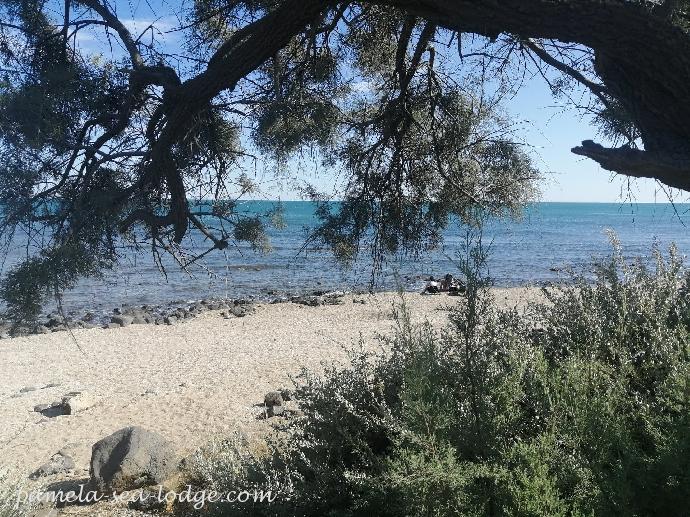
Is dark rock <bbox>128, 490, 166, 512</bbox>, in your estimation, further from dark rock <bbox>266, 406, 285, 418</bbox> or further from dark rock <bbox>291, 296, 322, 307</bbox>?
dark rock <bbox>291, 296, 322, 307</bbox>

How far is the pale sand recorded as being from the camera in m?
7.71

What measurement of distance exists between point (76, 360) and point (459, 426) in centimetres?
1305

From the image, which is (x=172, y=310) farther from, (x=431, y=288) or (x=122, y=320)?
(x=431, y=288)

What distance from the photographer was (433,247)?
18.3ft

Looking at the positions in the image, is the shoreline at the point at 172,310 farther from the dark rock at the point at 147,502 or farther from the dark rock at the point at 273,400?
the dark rock at the point at 147,502

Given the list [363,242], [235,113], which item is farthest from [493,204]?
[235,113]

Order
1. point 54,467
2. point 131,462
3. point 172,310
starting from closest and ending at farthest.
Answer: point 131,462, point 54,467, point 172,310

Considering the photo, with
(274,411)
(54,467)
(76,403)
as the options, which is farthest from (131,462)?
(76,403)

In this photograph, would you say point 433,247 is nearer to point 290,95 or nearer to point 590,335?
point 290,95

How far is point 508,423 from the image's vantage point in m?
2.77

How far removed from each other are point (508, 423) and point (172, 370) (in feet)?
34.2

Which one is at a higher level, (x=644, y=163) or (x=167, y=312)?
(x=644, y=163)

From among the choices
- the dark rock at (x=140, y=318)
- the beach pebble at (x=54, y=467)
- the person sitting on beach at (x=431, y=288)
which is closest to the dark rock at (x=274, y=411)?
the beach pebble at (x=54, y=467)

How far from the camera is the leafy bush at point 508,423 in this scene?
223cm
